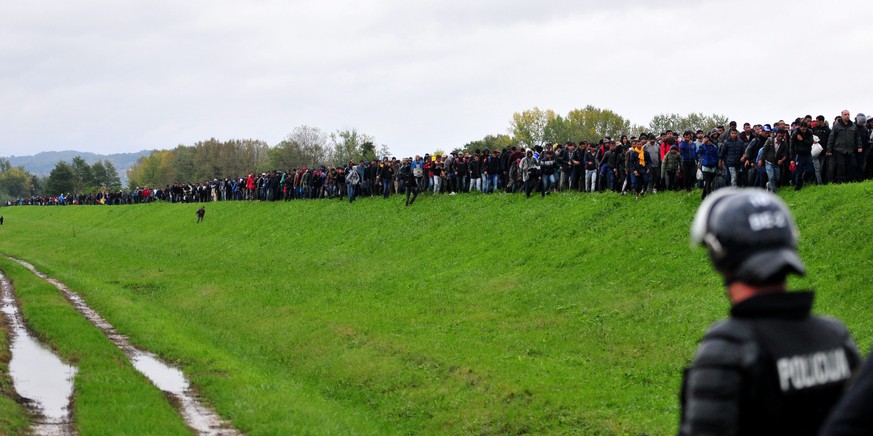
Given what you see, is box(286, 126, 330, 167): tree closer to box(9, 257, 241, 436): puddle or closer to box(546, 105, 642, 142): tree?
box(546, 105, 642, 142): tree

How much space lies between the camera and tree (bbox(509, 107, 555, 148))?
12288 centimetres

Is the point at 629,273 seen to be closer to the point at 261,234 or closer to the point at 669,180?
the point at 669,180

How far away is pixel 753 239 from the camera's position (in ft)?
10.6

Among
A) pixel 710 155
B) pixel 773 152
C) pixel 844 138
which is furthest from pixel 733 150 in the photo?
pixel 844 138

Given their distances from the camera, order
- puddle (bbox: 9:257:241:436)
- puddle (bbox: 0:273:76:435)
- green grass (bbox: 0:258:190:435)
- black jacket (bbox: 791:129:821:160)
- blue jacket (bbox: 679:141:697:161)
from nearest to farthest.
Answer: green grass (bbox: 0:258:190:435) < puddle (bbox: 0:273:76:435) < puddle (bbox: 9:257:241:436) < black jacket (bbox: 791:129:821:160) < blue jacket (bbox: 679:141:697:161)

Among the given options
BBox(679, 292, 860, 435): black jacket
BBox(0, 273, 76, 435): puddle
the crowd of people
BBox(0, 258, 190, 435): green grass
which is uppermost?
the crowd of people

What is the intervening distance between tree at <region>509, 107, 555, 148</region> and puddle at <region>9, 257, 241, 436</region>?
9817 centimetres

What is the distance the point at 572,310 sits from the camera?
→ 2150cm

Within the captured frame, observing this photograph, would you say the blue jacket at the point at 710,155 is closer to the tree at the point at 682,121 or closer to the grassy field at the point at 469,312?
the grassy field at the point at 469,312

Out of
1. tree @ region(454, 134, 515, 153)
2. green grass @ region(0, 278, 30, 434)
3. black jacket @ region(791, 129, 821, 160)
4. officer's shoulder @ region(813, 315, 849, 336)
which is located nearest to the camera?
officer's shoulder @ region(813, 315, 849, 336)

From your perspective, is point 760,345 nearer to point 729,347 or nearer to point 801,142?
point 729,347

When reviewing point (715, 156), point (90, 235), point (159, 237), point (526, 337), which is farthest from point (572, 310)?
point (90, 235)

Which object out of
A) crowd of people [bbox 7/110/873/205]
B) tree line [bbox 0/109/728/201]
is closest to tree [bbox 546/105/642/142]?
tree line [bbox 0/109/728/201]

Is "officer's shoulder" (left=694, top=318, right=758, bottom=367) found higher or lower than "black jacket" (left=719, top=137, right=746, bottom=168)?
lower
